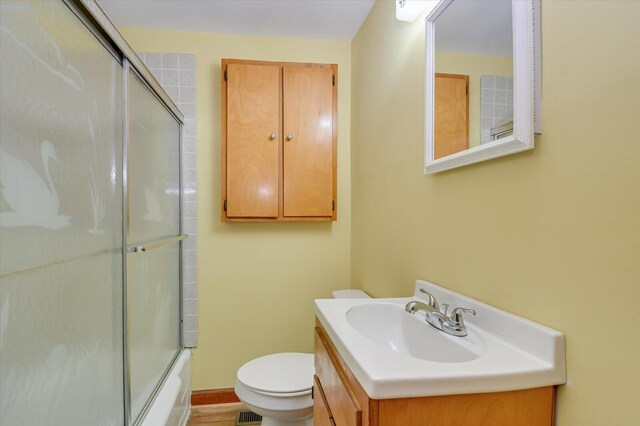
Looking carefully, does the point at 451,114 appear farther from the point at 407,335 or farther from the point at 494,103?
the point at 407,335

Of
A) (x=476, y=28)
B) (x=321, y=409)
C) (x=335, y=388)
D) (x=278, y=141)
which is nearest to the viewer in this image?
(x=335, y=388)

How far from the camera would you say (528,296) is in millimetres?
840

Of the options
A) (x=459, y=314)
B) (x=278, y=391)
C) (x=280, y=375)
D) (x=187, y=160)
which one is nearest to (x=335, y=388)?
(x=459, y=314)

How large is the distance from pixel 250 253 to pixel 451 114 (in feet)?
5.05

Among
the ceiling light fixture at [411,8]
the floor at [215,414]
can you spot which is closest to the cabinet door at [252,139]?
the ceiling light fixture at [411,8]

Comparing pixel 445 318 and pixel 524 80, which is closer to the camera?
pixel 524 80

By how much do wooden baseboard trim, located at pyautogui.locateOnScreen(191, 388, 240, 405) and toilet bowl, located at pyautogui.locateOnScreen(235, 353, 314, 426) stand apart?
2.18ft

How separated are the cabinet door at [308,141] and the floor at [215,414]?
1.24m

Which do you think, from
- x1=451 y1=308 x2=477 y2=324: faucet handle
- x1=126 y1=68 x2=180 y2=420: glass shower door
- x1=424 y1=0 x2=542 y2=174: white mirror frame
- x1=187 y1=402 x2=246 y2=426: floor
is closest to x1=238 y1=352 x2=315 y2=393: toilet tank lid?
x1=126 y1=68 x2=180 y2=420: glass shower door

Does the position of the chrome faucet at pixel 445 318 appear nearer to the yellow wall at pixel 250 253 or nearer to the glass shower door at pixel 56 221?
the glass shower door at pixel 56 221

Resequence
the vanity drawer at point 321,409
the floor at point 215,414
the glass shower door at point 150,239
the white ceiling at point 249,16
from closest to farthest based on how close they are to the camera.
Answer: the vanity drawer at point 321,409
the glass shower door at point 150,239
the white ceiling at point 249,16
the floor at point 215,414

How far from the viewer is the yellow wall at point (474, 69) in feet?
3.03

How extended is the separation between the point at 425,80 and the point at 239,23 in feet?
4.48

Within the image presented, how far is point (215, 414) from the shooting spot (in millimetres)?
2129
